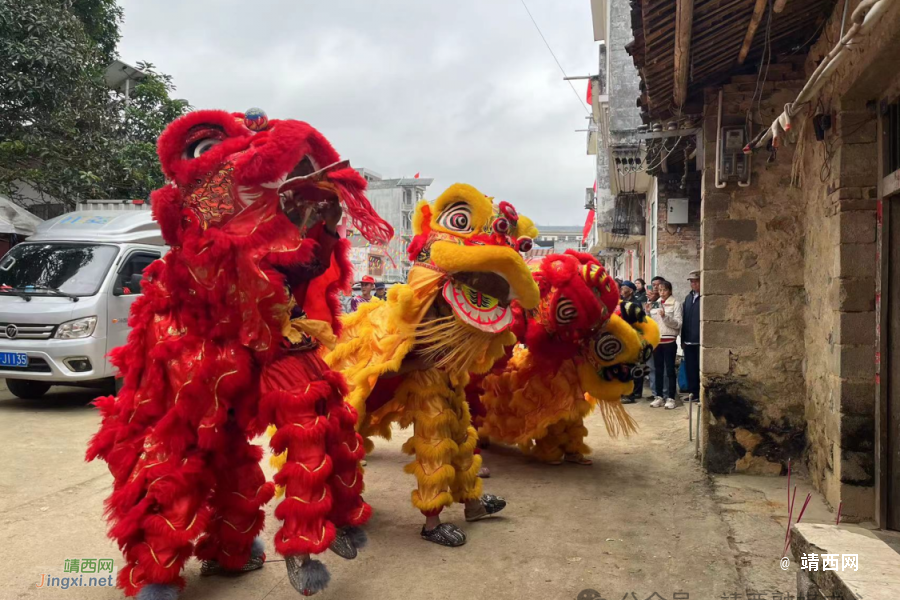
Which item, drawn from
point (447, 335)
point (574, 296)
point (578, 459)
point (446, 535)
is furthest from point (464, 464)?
point (578, 459)

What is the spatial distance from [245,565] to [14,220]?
28.9 ft

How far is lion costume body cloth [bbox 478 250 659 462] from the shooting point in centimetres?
538

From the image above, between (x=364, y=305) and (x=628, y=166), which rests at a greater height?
(x=628, y=166)

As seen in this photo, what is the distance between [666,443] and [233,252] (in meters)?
5.09

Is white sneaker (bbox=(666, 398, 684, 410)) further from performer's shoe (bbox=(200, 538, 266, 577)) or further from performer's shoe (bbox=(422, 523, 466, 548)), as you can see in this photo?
performer's shoe (bbox=(200, 538, 266, 577))

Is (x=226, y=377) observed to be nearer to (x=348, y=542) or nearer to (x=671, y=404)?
(x=348, y=542)

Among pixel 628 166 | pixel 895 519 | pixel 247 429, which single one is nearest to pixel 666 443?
pixel 895 519

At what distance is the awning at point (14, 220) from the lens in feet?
32.0

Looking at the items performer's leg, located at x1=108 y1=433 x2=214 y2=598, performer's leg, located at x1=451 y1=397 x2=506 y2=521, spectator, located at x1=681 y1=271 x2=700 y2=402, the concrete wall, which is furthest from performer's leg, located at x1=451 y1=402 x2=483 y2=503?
the concrete wall

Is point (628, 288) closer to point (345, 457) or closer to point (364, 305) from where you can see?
point (364, 305)

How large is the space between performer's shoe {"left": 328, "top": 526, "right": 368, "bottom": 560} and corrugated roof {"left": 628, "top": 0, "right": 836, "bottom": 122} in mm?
3359

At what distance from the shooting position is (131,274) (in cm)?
800

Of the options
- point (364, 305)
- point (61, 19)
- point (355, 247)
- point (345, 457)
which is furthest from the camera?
point (61, 19)

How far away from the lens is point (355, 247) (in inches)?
144
